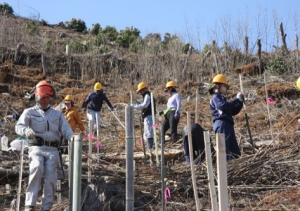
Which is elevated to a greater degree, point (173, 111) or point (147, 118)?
point (173, 111)

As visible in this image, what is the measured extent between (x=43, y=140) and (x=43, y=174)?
38 cm

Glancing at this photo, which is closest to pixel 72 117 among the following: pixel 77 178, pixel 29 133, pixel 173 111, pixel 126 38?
pixel 173 111

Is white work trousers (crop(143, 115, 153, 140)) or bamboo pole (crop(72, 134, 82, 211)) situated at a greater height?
white work trousers (crop(143, 115, 153, 140))

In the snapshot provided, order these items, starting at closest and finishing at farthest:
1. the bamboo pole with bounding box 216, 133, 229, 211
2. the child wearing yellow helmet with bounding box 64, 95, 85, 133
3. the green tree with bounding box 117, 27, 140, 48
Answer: the bamboo pole with bounding box 216, 133, 229, 211, the child wearing yellow helmet with bounding box 64, 95, 85, 133, the green tree with bounding box 117, 27, 140, 48

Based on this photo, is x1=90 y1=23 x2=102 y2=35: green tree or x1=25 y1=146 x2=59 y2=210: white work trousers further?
x1=90 y1=23 x2=102 y2=35: green tree

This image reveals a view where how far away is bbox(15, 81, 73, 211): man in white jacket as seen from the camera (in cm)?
716

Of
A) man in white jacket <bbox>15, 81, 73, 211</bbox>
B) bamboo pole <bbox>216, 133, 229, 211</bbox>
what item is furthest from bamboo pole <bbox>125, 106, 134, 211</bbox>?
man in white jacket <bbox>15, 81, 73, 211</bbox>

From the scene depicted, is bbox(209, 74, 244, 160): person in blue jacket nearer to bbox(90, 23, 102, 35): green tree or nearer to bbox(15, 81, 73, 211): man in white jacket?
bbox(15, 81, 73, 211): man in white jacket

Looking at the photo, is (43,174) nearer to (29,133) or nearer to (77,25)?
(29,133)

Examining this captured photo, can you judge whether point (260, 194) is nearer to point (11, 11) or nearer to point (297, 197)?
point (297, 197)

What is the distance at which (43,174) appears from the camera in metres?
7.24

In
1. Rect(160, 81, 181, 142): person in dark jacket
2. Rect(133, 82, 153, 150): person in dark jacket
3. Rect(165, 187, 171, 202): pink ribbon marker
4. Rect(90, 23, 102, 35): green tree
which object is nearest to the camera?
Rect(165, 187, 171, 202): pink ribbon marker

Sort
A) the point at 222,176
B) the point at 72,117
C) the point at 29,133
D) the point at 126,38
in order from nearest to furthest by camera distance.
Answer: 1. the point at 222,176
2. the point at 29,133
3. the point at 72,117
4. the point at 126,38

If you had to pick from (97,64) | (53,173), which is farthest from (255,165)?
(97,64)
